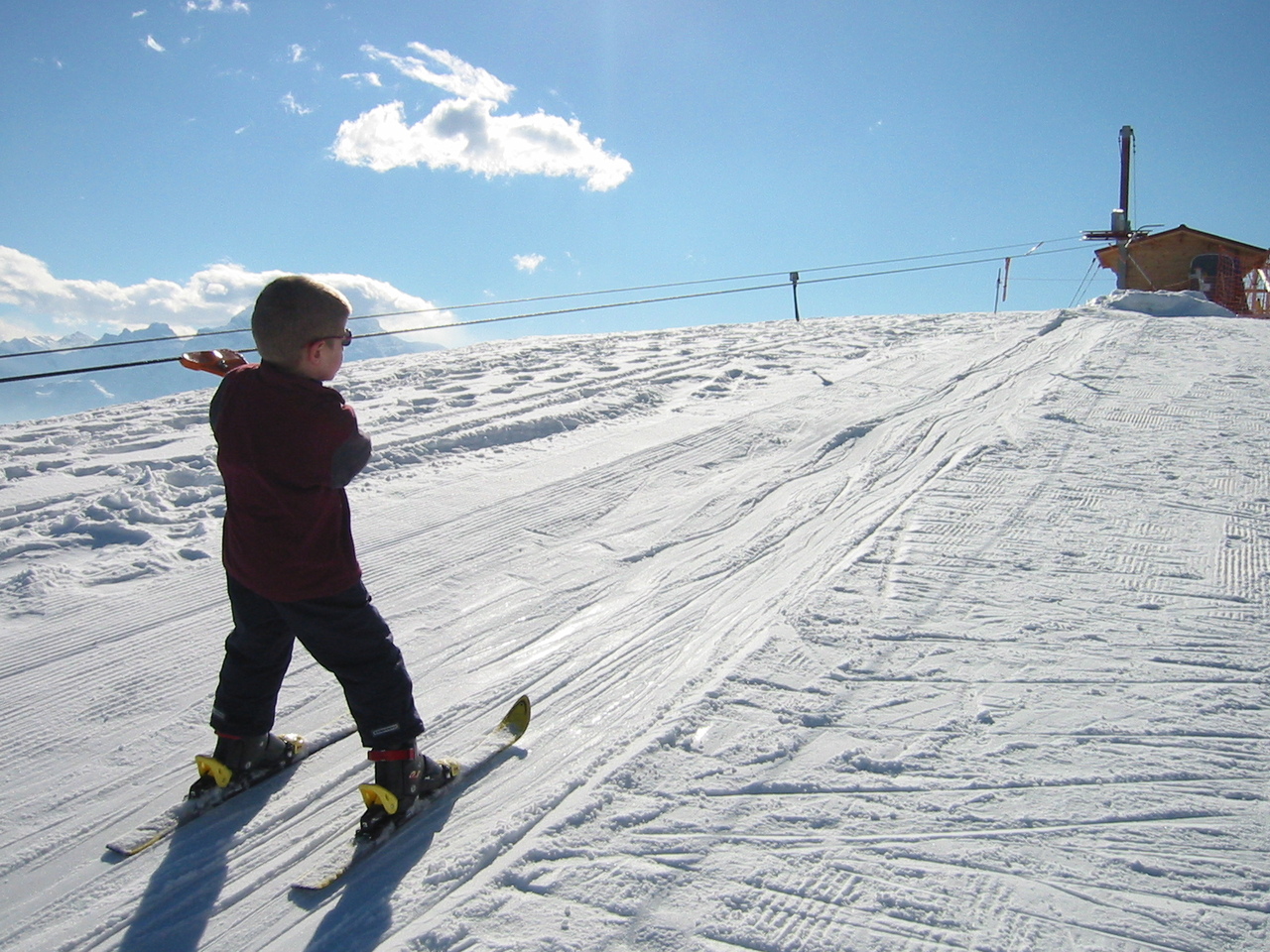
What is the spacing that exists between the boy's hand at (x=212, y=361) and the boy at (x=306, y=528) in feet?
1.27

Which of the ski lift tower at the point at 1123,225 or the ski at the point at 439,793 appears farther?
the ski lift tower at the point at 1123,225

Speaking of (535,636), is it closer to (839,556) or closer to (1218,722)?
→ (839,556)

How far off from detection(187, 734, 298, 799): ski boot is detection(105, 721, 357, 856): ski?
1 cm

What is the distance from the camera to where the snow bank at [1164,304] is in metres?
13.4

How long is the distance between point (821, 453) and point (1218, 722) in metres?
3.47

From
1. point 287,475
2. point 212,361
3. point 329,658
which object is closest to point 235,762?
point 329,658

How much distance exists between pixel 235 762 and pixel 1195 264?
31791mm

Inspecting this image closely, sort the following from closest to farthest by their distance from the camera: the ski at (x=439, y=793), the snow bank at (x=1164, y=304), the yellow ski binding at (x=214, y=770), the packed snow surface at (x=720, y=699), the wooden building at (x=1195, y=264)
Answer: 1. the packed snow surface at (x=720, y=699)
2. the ski at (x=439, y=793)
3. the yellow ski binding at (x=214, y=770)
4. the snow bank at (x=1164, y=304)
5. the wooden building at (x=1195, y=264)

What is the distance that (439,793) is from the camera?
227 centimetres

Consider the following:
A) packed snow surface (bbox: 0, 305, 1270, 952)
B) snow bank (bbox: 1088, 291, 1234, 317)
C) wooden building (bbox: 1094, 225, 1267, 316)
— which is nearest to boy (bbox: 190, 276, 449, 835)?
packed snow surface (bbox: 0, 305, 1270, 952)

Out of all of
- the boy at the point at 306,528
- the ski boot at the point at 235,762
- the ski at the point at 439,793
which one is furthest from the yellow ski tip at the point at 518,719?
the ski boot at the point at 235,762

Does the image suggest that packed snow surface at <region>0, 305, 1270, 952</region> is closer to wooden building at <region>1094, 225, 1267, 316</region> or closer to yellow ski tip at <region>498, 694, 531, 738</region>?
yellow ski tip at <region>498, 694, 531, 738</region>

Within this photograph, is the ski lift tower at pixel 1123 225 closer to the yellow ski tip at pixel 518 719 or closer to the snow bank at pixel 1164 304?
the snow bank at pixel 1164 304

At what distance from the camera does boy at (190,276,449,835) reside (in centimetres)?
202
